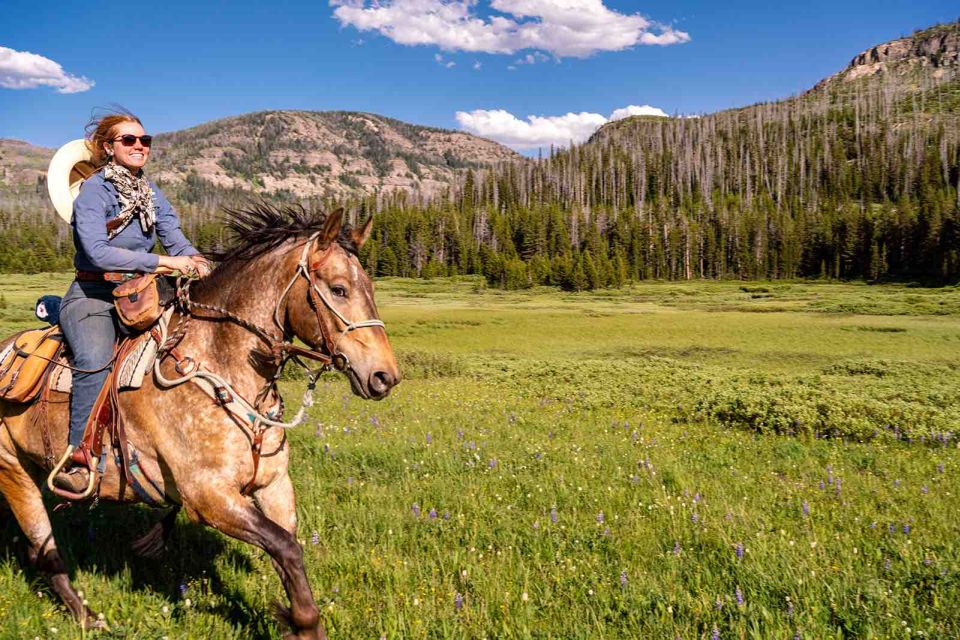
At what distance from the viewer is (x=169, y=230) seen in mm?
5883

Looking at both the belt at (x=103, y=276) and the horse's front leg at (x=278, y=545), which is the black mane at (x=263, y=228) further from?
the horse's front leg at (x=278, y=545)

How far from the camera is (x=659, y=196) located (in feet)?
602

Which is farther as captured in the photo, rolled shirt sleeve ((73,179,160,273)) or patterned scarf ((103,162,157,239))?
patterned scarf ((103,162,157,239))

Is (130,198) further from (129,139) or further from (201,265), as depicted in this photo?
(201,265)

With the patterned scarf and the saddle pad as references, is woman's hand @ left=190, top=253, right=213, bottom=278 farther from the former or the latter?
the saddle pad

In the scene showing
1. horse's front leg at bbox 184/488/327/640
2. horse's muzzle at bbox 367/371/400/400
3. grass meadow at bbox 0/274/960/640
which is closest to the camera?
horse's front leg at bbox 184/488/327/640

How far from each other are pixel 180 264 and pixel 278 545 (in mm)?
2713

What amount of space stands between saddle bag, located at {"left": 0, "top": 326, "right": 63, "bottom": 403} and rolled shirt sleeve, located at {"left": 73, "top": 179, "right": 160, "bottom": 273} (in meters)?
1.28

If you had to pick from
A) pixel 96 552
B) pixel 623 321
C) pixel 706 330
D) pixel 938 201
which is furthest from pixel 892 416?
pixel 938 201

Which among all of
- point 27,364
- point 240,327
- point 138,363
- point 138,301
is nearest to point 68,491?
point 27,364

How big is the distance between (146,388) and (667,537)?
18.5 ft

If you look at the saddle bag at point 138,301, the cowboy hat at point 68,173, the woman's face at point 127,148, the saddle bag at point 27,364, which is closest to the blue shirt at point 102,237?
the saddle bag at point 138,301

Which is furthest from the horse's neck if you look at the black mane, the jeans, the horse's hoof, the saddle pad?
the horse's hoof

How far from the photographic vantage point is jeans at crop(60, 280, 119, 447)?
504 cm
